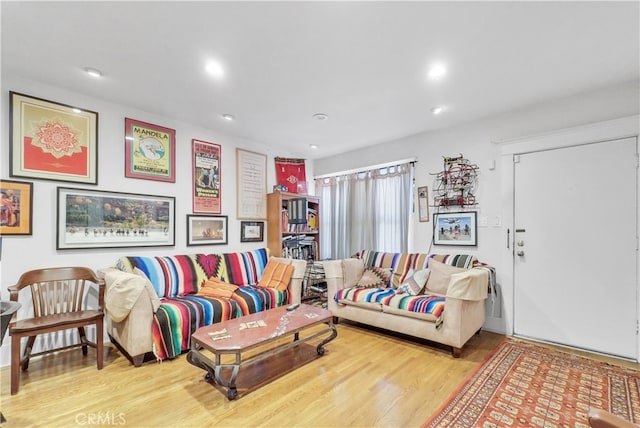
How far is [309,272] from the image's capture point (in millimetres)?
4594

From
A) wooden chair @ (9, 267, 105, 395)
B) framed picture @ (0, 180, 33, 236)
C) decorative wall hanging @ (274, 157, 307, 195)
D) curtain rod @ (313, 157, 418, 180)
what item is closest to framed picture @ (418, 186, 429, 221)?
curtain rod @ (313, 157, 418, 180)

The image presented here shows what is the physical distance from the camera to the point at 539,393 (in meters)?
2.02

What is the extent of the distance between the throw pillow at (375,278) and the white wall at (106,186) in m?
1.71

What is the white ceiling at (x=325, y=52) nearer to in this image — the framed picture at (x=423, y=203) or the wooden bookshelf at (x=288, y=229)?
the framed picture at (x=423, y=203)

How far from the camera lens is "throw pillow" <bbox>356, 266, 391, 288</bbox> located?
3.50m

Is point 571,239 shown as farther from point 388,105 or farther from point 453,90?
point 388,105

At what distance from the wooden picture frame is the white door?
3197mm

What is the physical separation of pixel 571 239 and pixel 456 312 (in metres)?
1.40

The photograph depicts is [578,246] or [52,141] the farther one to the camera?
[578,246]

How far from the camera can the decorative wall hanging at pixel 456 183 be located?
346 centimetres

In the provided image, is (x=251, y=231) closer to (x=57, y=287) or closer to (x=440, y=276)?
(x=57, y=287)

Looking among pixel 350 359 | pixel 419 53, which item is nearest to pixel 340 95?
pixel 419 53

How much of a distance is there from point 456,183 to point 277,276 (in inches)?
95.2

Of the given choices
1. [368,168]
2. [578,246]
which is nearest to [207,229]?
[368,168]
